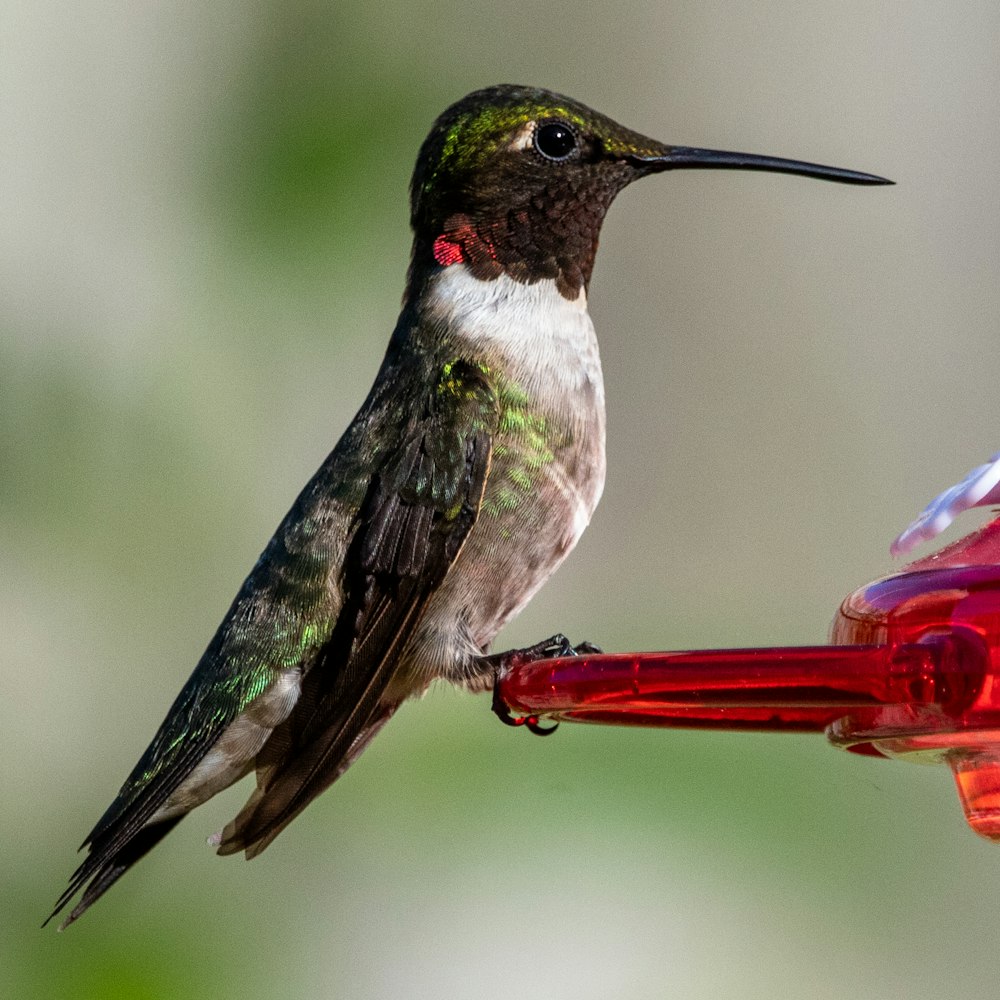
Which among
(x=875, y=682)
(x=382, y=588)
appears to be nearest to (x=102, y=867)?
(x=382, y=588)

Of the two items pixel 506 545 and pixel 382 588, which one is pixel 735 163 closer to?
pixel 506 545

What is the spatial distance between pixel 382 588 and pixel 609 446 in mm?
2906

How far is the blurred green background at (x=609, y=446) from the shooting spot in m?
4.24

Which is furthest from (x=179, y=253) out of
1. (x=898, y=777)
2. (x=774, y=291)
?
(x=898, y=777)

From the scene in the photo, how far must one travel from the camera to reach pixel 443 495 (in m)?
2.77

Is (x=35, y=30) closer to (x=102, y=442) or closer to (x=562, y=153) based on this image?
(x=102, y=442)

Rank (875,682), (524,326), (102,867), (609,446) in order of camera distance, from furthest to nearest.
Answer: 1. (609,446)
2. (524,326)
3. (102,867)
4. (875,682)

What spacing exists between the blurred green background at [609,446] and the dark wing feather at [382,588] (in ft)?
3.84

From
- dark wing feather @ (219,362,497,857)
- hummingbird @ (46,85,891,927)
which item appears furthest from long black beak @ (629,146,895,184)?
dark wing feather @ (219,362,497,857)

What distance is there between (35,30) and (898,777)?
3.85m

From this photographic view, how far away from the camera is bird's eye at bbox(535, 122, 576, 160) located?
3.03m

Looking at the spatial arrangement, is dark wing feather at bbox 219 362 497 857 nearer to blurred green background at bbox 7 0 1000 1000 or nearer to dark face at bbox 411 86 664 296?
dark face at bbox 411 86 664 296

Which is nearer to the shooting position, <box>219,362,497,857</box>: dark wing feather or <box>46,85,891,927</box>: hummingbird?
<box>219,362,497,857</box>: dark wing feather

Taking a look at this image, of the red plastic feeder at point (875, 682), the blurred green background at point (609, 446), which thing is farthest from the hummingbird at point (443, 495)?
the blurred green background at point (609, 446)
